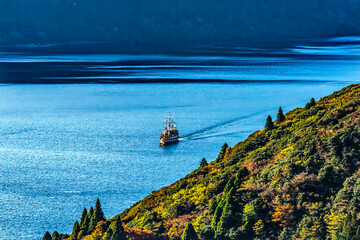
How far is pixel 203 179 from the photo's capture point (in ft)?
130

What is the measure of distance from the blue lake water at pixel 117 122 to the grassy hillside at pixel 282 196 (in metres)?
20.0

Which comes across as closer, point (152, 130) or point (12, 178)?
point (12, 178)

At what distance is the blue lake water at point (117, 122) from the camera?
6000cm

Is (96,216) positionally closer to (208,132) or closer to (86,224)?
(86,224)

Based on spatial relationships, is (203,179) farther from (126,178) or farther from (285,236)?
(126,178)

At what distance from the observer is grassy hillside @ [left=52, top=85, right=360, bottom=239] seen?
30.0 meters

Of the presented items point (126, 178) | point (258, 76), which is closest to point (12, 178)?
point (126, 178)

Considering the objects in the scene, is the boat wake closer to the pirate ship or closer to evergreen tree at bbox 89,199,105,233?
the pirate ship

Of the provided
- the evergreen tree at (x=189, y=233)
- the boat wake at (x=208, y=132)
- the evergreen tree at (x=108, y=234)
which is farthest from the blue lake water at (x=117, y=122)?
the evergreen tree at (x=189, y=233)

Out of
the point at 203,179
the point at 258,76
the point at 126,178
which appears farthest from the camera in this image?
the point at 258,76

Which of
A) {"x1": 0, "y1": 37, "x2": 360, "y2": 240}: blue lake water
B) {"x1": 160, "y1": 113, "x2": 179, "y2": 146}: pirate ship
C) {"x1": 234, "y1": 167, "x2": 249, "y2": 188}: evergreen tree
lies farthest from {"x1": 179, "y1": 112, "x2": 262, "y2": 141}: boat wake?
{"x1": 234, "y1": 167, "x2": 249, "y2": 188}: evergreen tree

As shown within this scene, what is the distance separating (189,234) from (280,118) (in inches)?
778

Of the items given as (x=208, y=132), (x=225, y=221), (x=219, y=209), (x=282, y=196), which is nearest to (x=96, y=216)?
(x=219, y=209)

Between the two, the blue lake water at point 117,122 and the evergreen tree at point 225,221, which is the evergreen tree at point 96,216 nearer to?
the evergreen tree at point 225,221
